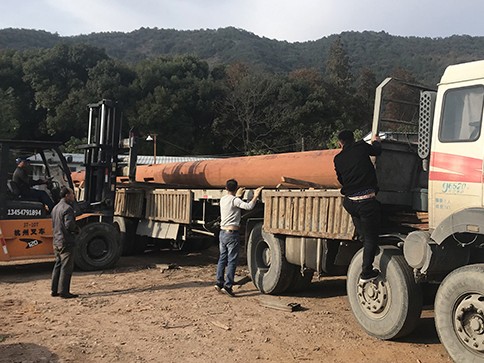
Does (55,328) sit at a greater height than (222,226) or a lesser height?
lesser

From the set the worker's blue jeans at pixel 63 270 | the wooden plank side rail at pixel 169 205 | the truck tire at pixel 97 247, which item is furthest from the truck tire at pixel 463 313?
the truck tire at pixel 97 247

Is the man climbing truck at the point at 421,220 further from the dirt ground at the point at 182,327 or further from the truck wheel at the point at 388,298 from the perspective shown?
A: the dirt ground at the point at 182,327

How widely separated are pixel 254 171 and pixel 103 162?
11.3 feet

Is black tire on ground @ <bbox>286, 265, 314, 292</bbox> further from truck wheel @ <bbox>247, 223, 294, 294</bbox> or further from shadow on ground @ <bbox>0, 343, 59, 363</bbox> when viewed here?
shadow on ground @ <bbox>0, 343, 59, 363</bbox>

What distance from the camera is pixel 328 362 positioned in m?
4.68

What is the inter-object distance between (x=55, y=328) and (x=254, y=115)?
31963 millimetres

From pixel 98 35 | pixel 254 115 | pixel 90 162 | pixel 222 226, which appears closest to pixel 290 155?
pixel 222 226

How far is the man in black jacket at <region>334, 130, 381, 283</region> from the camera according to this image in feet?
17.0

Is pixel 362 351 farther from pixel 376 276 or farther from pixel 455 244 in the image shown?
pixel 455 244

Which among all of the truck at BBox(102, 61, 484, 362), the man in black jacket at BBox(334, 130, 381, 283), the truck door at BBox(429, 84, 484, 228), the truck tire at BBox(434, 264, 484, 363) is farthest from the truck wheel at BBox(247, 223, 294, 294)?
the truck tire at BBox(434, 264, 484, 363)

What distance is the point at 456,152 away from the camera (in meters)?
4.66

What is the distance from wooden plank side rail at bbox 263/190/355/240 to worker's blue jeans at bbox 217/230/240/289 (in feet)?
1.98

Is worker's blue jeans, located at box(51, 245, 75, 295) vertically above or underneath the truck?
underneath

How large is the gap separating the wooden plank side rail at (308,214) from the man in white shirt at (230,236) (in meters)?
0.48
